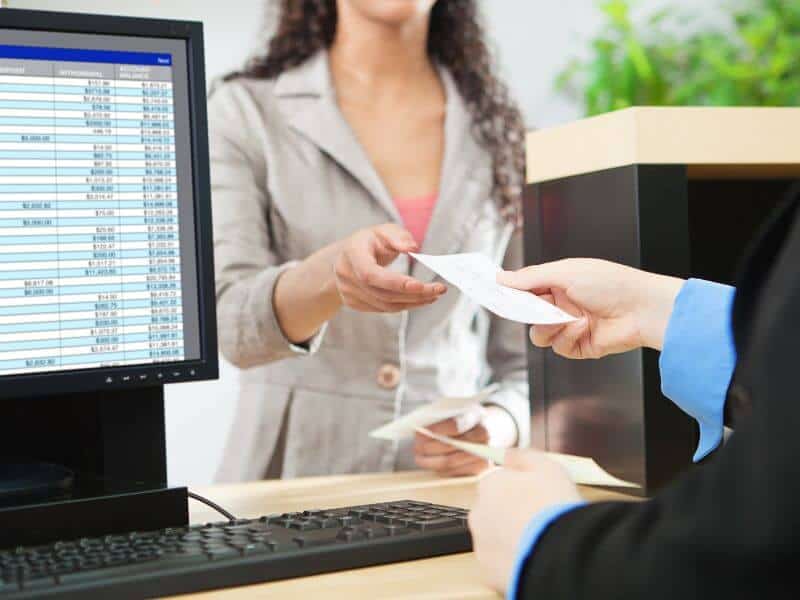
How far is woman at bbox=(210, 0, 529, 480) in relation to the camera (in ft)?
5.96

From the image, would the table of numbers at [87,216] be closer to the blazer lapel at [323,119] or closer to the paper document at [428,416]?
the paper document at [428,416]

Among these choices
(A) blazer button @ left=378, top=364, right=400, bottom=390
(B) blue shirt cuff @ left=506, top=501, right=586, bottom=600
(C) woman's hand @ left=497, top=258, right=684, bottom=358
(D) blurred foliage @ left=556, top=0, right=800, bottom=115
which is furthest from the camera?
(D) blurred foliage @ left=556, top=0, right=800, bottom=115

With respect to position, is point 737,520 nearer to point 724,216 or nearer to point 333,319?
point 724,216

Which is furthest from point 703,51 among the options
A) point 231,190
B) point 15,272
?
point 15,272

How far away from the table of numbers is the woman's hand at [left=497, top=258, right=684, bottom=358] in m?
0.31

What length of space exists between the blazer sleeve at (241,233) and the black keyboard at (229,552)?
1.94ft

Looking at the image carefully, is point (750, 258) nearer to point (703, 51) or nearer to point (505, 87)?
point (505, 87)

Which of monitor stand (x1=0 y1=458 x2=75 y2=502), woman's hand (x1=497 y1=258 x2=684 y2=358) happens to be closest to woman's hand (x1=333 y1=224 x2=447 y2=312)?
woman's hand (x1=497 y1=258 x2=684 y2=358)

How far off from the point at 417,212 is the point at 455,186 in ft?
0.28

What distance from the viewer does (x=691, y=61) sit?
2.29 metres

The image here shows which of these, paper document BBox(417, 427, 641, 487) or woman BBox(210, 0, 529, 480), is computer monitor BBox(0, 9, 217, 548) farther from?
woman BBox(210, 0, 529, 480)

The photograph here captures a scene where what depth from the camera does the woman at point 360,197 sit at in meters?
1.82

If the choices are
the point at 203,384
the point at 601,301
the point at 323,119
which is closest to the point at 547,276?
the point at 601,301

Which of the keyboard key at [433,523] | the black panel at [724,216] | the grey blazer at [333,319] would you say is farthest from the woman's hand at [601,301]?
the grey blazer at [333,319]
